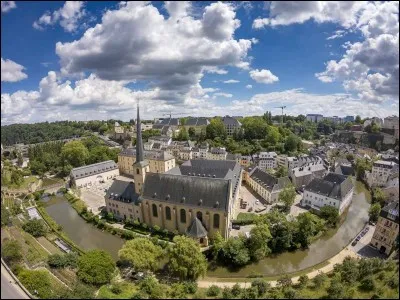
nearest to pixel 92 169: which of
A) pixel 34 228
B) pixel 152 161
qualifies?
pixel 152 161

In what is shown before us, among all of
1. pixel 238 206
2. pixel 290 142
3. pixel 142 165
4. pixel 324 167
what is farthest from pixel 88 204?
pixel 290 142

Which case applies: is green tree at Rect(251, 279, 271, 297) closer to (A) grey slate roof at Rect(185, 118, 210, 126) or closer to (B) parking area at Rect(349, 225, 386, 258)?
(B) parking area at Rect(349, 225, 386, 258)

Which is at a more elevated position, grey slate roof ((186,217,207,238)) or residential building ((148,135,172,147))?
residential building ((148,135,172,147))

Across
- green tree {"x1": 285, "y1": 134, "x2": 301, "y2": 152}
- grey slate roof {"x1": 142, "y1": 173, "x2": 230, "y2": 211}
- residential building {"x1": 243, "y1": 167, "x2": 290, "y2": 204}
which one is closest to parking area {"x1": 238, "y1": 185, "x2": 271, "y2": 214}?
residential building {"x1": 243, "y1": 167, "x2": 290, "y2": 204}

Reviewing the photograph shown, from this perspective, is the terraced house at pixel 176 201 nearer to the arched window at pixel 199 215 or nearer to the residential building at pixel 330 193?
the arched window at pixel 199 215

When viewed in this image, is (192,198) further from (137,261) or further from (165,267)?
(137,261)

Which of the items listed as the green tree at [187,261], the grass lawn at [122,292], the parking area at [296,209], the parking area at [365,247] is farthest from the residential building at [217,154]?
the grass lawn at [122,292]
